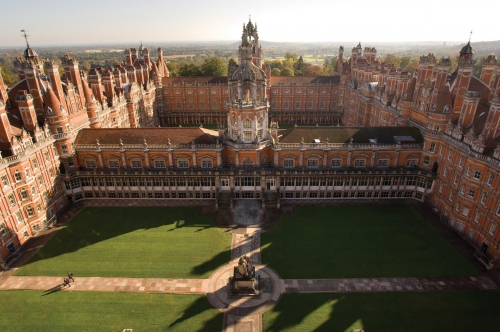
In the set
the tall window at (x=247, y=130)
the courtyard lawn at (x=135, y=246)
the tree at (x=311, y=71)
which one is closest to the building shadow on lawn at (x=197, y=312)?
the courtyard lawn at (x=135, y=246)

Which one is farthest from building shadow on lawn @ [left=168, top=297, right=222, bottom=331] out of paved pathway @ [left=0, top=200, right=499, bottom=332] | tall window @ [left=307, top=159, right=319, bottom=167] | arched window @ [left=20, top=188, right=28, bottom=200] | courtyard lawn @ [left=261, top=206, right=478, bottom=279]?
tall window @ [left=307, top=159, right=319, bottom=167]

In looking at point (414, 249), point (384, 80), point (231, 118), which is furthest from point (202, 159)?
point (384, 80)

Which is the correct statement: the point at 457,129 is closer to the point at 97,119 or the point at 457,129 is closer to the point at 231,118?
the point at 231,118

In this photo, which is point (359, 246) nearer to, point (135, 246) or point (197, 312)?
point (197, 312)

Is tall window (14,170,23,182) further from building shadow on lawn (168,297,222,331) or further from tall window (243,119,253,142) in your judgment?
tall window (243,119,253,142)

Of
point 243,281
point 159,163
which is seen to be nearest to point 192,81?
point 159,163

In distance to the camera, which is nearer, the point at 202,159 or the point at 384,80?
the point at 202,159
